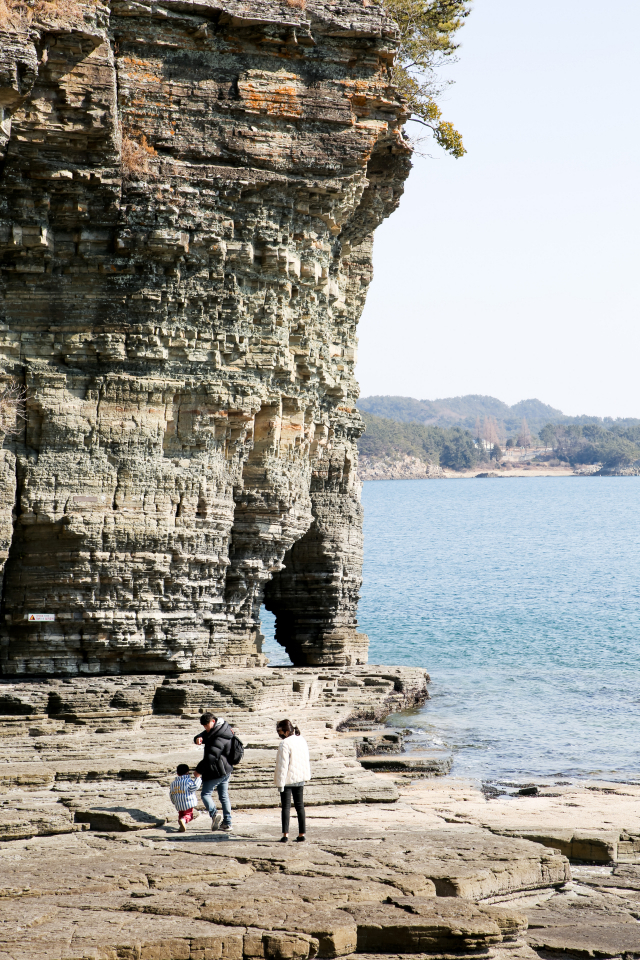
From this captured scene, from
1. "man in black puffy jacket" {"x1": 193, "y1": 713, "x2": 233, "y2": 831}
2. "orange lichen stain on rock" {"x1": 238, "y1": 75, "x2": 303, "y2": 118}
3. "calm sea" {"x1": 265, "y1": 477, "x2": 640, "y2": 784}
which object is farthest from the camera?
"calm sea" {"x1": 265, "y1": 477, "x2": 640, "y2": 784}

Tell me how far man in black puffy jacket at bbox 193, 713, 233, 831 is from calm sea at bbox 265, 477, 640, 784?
11120 millimetres

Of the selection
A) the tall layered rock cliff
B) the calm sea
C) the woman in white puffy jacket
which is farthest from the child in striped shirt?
the calm sea

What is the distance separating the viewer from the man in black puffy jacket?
1505cm

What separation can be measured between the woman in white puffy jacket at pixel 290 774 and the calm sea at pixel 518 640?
11599 mm

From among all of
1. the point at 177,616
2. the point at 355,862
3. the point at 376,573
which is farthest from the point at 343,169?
the point at 376,573

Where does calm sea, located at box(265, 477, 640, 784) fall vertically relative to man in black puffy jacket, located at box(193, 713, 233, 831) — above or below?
below

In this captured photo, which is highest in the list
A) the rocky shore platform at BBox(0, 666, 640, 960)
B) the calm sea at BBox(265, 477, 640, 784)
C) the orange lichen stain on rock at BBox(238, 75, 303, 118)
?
the orange lichen stain on rock at BBox(238, 75, 303, 118)

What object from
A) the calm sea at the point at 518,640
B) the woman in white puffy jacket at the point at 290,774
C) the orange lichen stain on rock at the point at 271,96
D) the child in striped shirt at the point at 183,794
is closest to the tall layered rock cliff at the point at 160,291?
the orange lichen stain on rock at the point at 271,96

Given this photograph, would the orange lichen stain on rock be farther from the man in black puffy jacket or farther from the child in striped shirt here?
the child in striped shirt

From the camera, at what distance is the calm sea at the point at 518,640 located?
1156 inches

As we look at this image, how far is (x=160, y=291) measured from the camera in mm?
20984

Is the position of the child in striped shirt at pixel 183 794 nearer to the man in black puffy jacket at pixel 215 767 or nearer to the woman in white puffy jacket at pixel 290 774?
the man in black puffy jacket at pixel 215 767

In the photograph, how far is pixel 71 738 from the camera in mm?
19172

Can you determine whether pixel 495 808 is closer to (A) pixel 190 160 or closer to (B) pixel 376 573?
(A) pixel 190 160
